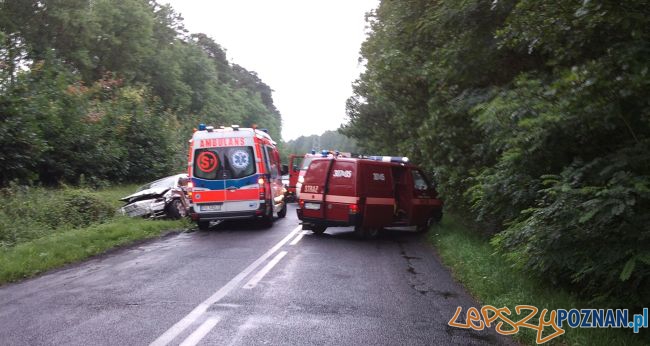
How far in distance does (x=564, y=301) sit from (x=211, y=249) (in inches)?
277

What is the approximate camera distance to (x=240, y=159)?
1457cm

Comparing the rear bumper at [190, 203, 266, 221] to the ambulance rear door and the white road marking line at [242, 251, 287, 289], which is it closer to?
the ambulance rear door

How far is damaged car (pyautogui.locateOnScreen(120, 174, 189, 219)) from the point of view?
53.0 ft

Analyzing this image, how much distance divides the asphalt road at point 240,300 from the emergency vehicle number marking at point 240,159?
369 centimetres

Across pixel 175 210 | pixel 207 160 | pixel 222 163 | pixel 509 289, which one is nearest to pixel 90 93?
pixel 175 210

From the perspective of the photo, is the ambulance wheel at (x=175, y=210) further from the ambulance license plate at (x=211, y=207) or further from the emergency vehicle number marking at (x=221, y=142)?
the emergency vehicle number marking at (x=221, y=142)

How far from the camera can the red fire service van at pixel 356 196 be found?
43.5 ft

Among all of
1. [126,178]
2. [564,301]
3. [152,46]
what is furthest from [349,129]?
[564,301]

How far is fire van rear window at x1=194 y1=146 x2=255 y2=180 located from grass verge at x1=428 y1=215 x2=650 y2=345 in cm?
566

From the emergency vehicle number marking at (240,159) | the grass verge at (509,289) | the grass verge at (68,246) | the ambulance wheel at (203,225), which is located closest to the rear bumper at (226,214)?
the ambulance wheel at (203,225)

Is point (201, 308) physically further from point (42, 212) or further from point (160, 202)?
point (160, 202)

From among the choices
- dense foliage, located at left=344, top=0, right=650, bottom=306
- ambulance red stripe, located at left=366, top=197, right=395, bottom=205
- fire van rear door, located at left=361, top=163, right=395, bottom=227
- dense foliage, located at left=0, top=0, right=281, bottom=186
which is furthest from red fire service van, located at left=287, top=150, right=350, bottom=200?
dense foliage, located at left=344, top=0, right=650, bottom=306

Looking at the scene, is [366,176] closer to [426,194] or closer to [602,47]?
[426,194]

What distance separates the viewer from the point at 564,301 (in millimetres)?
6188
